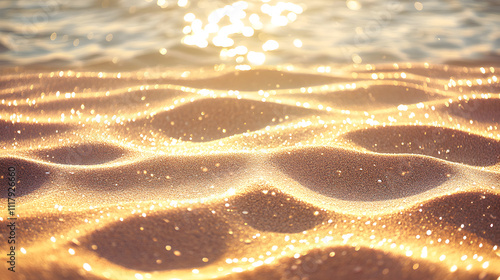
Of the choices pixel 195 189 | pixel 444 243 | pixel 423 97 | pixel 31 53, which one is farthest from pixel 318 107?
pixel 31 53

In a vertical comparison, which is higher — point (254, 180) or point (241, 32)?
point (241, 32)

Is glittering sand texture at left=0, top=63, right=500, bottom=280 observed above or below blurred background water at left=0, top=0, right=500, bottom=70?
below

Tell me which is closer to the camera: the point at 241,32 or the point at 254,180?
the point at 254,180

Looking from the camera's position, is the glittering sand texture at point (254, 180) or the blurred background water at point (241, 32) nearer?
the glittering sand texture at point (254, 180)

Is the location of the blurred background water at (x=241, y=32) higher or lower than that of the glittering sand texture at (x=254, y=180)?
higher

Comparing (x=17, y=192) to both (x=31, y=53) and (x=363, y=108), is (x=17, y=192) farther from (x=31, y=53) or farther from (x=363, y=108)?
(x=31, y=53)

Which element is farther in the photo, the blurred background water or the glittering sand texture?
the blurred background water
